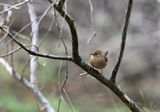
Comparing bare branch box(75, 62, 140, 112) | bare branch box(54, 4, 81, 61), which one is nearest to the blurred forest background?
bare branch box(75, 62, 140, 112)

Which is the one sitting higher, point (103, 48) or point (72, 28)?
point (72, 28)

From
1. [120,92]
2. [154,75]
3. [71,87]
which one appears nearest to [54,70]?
[71,87]

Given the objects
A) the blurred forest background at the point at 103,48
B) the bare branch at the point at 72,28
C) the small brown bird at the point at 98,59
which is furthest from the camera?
the blurred forest background at the point at 103,48

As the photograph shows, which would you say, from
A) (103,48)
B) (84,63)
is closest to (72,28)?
(84,63)

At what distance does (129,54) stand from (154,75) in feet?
1.33

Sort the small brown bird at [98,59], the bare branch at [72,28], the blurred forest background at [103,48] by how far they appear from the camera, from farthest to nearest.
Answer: the blurred forest background at [103,48] → the small brown bird at [98,59] → the bare branch at [72,28]

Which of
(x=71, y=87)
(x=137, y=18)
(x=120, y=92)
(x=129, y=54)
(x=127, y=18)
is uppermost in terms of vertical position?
(x=127, y=18)

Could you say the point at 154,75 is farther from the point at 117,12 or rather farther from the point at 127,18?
the point at 127,18

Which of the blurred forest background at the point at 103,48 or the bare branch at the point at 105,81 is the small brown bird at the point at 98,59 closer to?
the bare branch at the point at 105,81

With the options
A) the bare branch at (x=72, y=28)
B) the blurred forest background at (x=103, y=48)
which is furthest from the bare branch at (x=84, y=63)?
the blurred forest background at (x=103, y=48)

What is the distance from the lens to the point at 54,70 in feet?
19.2

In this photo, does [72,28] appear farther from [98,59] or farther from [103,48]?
[103,48]

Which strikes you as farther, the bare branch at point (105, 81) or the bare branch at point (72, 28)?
the bare branch at point (105, 81)

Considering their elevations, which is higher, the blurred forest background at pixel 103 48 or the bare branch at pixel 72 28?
the bare branch at pixel 72 28
